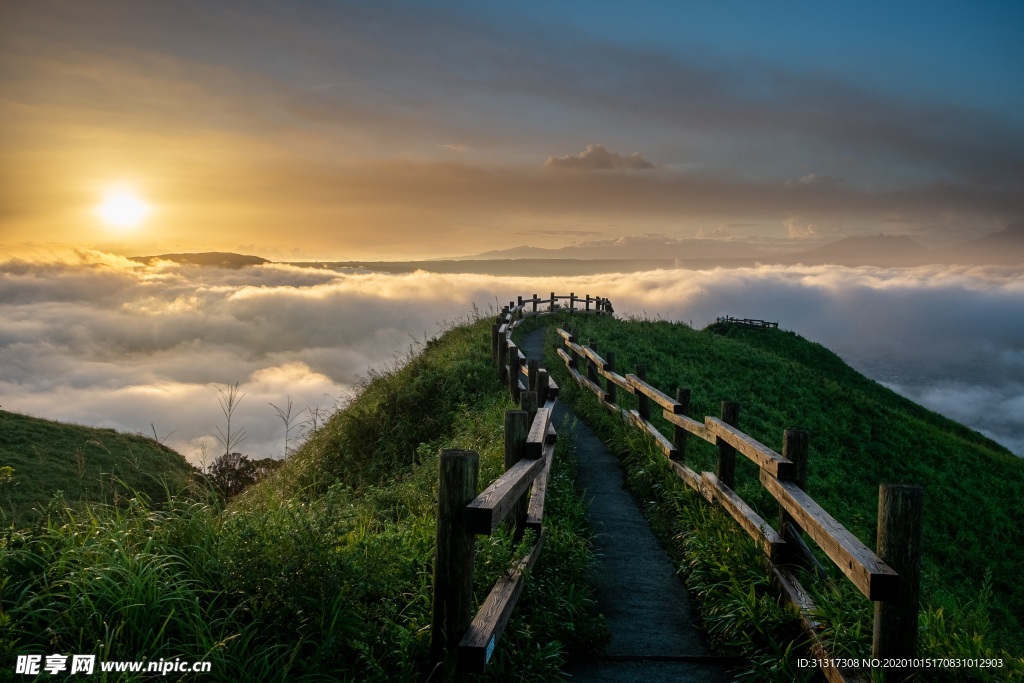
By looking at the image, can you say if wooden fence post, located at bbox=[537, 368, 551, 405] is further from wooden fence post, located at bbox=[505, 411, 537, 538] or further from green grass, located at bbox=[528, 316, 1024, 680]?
wooden fence post, located at bbox=[505, 411, 537, 538]

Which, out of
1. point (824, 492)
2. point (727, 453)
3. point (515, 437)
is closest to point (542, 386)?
point (727, 453)

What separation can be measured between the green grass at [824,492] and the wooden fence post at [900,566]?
398mm

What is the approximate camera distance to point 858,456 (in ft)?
67.1

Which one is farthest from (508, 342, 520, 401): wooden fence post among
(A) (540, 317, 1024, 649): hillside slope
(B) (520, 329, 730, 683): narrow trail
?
(A) (540, 317, 1024, 649): hillside slope

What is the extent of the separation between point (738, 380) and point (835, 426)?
366cm

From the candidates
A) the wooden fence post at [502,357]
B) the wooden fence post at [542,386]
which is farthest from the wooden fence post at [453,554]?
the wooden fence post at [502,357]

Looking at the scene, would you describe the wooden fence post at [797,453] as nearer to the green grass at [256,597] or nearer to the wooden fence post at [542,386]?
the green grass at [256,597]

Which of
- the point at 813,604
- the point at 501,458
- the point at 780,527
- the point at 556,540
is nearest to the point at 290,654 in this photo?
the point at 556,540

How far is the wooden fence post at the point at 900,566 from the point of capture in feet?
13.7

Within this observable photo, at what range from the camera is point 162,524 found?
4.77m

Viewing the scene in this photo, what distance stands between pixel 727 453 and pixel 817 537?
8.57 ft

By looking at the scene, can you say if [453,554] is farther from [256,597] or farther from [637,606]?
[637,606]

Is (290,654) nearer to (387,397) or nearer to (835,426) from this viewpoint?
(387,397)

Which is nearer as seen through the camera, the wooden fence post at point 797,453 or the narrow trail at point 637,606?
the narrow trail at point 637,606
